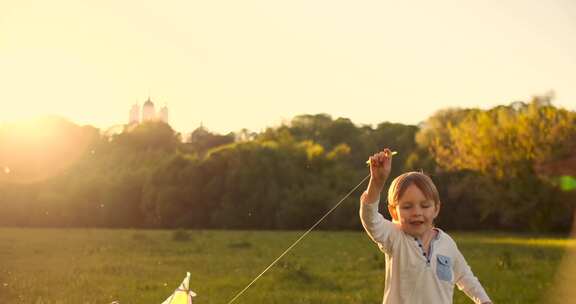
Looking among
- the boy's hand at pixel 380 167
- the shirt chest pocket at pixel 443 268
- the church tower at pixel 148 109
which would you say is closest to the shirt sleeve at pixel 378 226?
the boy's hand at pixel 380 167

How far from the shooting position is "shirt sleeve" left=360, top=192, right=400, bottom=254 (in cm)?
402

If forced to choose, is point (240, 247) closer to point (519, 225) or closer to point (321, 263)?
point (321, 263)

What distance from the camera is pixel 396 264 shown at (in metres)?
4.18

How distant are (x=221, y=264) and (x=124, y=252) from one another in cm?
391

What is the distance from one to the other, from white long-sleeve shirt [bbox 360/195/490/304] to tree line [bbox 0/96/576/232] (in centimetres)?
3659

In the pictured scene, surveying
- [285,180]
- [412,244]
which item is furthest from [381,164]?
[285,180]

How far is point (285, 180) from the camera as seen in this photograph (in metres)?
43.9

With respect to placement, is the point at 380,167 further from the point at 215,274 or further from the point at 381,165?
the point at 215,274

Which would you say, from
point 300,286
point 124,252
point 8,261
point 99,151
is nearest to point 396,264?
point 300,286

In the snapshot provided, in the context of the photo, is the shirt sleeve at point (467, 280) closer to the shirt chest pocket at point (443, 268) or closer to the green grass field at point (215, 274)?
the shirt chest pocket at point (443, 268)

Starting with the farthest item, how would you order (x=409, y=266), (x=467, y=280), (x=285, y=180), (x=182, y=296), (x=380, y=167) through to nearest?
(x=285, y=180), (x=467, y=280), (x=409, y=266), (x=182, y=296), (x=380, y=167)

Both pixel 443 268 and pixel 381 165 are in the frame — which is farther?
pixel 443 268

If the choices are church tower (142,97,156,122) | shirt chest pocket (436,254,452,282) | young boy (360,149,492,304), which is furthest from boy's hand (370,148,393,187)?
church tower (142,97,156,122)

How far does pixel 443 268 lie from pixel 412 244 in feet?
0.84
